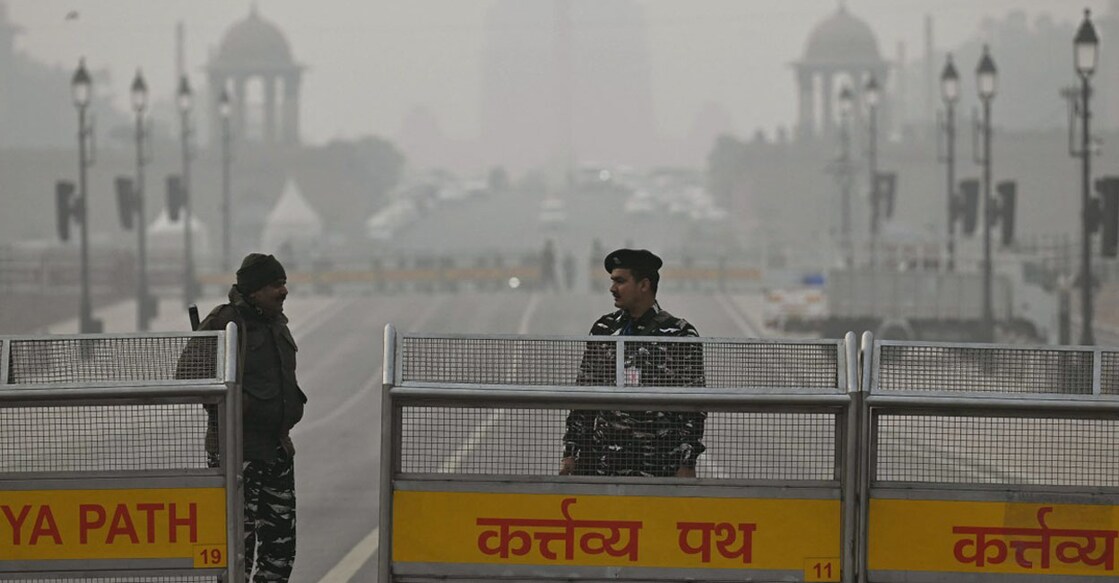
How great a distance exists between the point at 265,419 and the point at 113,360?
1.08 meters

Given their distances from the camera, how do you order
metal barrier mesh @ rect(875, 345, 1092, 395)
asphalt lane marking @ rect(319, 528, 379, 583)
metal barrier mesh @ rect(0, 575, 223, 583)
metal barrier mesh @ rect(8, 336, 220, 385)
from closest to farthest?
metal barrier mesh @ rect(875, 345, 1092, 395), metal barrier mesh @ rect(8, 336, 220, 385), metal barrier mesh @ rect(0, 575, 223, 583), asphalt lane marking @ rect(319, 528, 379, 583)

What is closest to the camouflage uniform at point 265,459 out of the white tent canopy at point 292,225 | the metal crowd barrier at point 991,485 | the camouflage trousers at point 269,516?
the camouflage trousers at point 269,516

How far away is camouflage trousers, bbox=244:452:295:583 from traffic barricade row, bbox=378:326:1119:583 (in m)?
1.08

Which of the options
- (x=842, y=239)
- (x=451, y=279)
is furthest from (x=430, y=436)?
(x=451, y=279)

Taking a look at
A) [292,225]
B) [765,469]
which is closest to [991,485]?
[765,469]

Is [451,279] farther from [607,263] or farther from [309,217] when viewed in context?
[607,263]

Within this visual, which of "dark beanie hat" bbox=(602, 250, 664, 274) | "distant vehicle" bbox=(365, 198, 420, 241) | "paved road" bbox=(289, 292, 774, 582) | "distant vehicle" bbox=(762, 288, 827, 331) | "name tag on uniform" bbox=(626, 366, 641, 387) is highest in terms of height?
"distant vehicle" bbox=(365, 198, 420, 241)

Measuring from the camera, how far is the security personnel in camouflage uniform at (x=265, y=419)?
10.7 metres

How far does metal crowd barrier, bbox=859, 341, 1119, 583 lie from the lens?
968 centimetres

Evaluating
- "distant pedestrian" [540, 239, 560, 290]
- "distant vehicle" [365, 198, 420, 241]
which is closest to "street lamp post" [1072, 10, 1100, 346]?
"distant pedestrian" [540, 239, 560, 290]

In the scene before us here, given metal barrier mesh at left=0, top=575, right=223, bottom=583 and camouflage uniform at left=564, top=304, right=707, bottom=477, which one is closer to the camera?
camouflage uniform at left=564, top=304, right=707, bottom=477

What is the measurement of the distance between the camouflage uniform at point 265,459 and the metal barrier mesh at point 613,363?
47.0 inches

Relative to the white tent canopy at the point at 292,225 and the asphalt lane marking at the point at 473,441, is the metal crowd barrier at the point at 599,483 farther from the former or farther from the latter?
the white tent canopy at the point at 292,225

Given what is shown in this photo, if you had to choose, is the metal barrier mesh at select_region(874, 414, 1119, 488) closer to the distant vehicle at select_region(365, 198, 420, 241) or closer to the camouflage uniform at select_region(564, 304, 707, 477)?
the camouflage uniform at select_region(564, 304, 707, 477)
